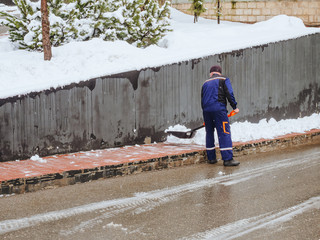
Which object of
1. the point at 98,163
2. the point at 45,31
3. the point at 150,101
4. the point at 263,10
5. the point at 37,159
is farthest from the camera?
the point at 263,10

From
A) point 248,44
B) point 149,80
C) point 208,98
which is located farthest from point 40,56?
point 248,44

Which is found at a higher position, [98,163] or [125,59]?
[125,59]

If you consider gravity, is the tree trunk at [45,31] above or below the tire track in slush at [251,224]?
above

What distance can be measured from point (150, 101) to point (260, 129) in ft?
8.86

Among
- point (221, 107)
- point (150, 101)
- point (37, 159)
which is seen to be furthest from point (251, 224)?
point (150, 101)

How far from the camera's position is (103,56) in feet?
35.2

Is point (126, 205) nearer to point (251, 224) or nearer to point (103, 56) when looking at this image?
point (251, 224)

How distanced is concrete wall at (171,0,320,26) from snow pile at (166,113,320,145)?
519cm

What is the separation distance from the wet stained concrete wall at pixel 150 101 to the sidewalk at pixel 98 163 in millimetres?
324

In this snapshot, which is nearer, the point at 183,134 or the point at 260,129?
the point at 183,134

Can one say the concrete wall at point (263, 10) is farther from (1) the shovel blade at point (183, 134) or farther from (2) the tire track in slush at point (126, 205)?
(2) the tire track in slush at point (126, 205)

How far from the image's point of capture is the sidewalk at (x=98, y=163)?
7.00 metres

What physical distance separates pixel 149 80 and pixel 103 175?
3.27 m

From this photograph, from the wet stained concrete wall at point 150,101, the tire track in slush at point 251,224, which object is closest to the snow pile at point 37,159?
the wet stained concrete wall at point 150,101
